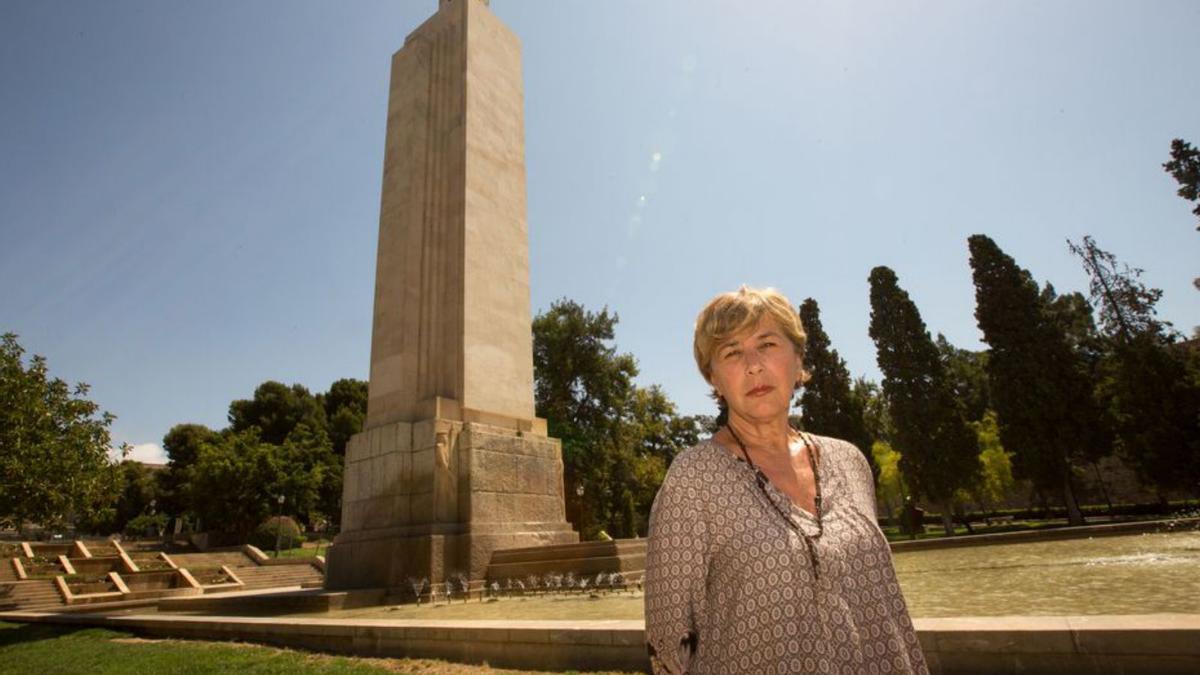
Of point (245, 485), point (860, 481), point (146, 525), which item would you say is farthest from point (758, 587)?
point (146, 525)

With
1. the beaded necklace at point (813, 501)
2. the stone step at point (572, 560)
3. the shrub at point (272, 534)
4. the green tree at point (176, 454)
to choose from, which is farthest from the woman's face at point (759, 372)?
the green tree at point (176, 454)

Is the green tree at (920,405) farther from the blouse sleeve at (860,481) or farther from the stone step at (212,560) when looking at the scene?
the stone step at (212,560)

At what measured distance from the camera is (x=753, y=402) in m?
2.34

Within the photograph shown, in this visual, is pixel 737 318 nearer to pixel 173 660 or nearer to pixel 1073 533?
pixel 173 660

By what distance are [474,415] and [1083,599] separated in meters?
10.4

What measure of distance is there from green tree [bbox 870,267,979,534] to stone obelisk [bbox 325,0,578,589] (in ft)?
89.4

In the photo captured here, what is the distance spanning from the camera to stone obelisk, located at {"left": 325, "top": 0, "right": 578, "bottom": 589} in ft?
38.6

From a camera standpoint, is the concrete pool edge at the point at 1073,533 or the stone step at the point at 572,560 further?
the concrete pool edge at the point at 1073,533

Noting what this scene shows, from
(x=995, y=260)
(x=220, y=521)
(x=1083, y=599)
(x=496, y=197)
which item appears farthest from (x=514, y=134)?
(x=220, y=521)

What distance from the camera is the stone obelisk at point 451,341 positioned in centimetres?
1176

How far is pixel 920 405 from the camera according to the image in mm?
33656

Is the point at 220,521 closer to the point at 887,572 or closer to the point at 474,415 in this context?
the point at 474,415

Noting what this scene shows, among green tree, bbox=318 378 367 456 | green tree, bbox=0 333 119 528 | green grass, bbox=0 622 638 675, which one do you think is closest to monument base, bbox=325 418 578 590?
green grass, bbox=0 622 638 675

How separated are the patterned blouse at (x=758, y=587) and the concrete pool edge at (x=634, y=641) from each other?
6.10ft
